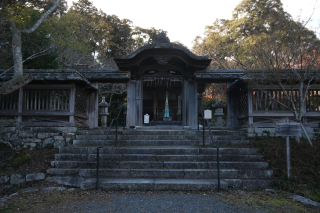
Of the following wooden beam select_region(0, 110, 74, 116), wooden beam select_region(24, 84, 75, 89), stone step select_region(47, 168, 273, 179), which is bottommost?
stone step select_region(47, 168, 273, 179)

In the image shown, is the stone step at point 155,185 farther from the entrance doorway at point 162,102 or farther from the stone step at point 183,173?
the entrance doorway at point 162,102

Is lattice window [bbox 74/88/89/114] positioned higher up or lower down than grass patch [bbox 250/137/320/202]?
higher up

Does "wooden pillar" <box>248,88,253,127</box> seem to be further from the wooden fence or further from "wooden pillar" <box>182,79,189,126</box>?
the wooden fence

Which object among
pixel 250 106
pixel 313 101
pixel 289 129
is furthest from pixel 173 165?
pixel 313 101

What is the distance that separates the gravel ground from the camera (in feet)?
12.0

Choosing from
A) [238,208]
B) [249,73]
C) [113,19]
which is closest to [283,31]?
[249,73]

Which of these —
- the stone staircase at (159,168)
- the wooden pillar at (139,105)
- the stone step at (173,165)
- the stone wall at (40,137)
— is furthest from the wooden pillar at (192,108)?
the stone wall at (40,137)

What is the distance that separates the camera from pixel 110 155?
18.8 feet

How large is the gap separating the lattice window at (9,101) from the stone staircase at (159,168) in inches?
133

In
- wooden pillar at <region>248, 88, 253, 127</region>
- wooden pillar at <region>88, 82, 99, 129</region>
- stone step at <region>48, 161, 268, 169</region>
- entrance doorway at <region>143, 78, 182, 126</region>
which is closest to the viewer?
stone step at <region>48, 161, 268, 169</region>

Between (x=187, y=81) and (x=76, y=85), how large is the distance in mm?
4785

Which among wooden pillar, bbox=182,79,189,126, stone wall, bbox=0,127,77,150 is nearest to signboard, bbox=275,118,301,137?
wooden pillar, bbox=182,79,189,126

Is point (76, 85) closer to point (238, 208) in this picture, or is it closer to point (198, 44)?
point (238, 208)

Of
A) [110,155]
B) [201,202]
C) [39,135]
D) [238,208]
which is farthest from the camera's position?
[39,135]
